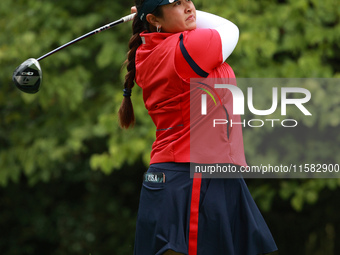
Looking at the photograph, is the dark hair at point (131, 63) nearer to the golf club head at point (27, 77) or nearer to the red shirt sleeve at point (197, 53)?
the red shirt sleeve at point (197, 53)

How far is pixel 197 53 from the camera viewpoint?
8.36 feet

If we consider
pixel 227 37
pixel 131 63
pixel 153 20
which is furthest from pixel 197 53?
pixel 131 63

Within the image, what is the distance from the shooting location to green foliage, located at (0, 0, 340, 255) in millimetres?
6297

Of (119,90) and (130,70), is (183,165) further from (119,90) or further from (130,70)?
(119,90)

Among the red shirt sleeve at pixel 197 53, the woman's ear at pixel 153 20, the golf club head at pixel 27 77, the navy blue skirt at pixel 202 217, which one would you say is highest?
the woman's ear at pixel 153 20

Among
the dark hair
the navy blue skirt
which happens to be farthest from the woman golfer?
the dark hair

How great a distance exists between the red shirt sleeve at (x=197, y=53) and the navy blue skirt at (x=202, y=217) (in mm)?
402

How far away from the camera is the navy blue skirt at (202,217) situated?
2586 mm

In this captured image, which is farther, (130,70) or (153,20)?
(130,70)

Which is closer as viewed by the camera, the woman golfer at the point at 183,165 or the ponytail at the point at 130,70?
the woman golfer at the point at 183,165

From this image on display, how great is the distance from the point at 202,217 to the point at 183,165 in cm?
23

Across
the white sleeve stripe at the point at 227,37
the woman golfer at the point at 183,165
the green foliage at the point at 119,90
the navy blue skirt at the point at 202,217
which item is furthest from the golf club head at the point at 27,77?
the green foliage at the point at 119,90

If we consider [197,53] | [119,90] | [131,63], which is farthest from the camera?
[119,90]

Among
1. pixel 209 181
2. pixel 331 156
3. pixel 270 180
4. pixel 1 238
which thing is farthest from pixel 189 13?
pixel 1 238
